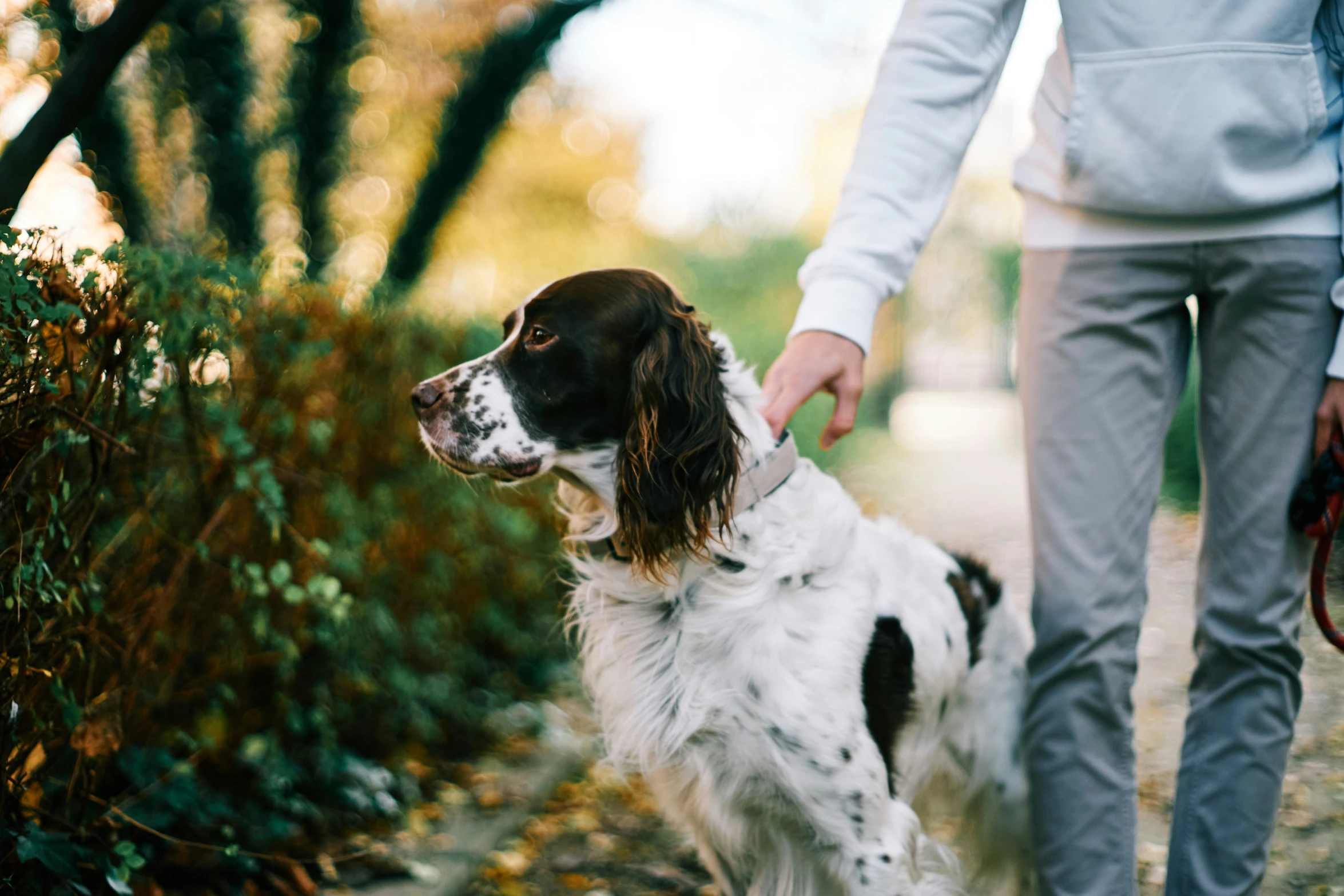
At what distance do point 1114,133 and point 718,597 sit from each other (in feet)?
3.61

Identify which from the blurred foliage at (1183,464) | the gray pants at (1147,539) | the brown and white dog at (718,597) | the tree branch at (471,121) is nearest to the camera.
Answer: the gray pants at (1147,539)

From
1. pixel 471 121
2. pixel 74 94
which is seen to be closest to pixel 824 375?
pixel 74 94

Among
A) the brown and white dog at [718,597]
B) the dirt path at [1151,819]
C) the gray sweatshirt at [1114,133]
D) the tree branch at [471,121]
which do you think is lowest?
the dirt path at [1151,819]

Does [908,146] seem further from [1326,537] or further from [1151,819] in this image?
[1151,819]

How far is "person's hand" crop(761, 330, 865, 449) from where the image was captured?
6.10ft

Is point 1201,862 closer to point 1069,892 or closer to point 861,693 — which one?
point 1069,892

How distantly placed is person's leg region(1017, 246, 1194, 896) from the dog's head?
0.64 metres

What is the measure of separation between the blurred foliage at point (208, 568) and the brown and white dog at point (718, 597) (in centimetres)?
61

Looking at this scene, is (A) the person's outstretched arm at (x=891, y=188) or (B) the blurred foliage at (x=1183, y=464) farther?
(B) the blurred foliage at (x=1183, y=464)

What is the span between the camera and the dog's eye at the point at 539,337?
2053mm

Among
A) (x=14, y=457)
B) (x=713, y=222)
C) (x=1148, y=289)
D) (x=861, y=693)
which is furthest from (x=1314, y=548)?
(x=713, y=222)

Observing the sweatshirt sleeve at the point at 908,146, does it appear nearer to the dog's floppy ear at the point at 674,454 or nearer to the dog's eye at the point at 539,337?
the dog's floppy ear at the point at 674,454

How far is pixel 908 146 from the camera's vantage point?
1.96 meters

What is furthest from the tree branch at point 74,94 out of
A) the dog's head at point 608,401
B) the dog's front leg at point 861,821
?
the dog's front leg at point 861,821
